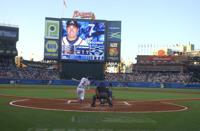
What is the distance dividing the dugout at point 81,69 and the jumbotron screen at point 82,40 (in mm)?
1963

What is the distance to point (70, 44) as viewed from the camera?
72.8 m

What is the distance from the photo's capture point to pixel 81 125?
1415cm

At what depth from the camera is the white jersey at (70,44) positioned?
7219 cm

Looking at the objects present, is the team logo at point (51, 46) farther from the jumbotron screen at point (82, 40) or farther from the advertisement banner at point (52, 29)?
the jumbotron screen at point (82, 40)

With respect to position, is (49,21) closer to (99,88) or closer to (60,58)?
(60,58)

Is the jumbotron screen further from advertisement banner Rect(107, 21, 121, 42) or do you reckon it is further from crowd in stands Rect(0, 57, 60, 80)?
crowd in stands Rect(0, 57, 60, 80)

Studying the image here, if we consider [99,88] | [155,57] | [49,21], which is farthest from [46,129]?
[155,57]

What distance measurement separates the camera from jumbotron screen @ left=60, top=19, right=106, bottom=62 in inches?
2852

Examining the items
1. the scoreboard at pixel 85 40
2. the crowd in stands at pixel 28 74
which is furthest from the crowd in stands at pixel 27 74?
the scoreboard at pixel 85 40

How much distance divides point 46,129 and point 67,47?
199ft

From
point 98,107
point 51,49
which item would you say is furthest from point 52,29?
point 98,107

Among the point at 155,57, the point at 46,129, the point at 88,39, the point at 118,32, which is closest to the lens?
the point at 46,129

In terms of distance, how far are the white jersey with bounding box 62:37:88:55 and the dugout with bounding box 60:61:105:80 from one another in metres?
3.03

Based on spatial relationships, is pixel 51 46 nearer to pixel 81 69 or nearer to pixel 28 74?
pixel 81 69
